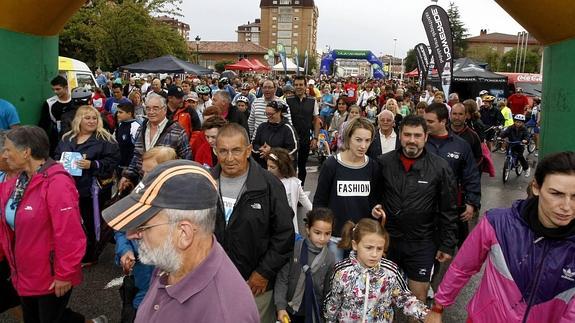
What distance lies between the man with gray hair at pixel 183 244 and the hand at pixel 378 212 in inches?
96.1

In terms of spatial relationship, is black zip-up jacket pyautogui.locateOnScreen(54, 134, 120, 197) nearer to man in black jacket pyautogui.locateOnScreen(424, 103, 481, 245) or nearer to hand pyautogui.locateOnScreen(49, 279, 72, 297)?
hand pyautogui.locateOnScreen(49, 279, 72, 297)

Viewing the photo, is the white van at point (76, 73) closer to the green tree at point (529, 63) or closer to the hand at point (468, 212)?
the hand at point (468, 212)

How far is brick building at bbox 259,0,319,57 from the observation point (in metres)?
142

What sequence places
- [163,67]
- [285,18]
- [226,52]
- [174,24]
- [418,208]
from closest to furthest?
[418,208]
[163,67]
[174,24]
[226,52]
[285,18]

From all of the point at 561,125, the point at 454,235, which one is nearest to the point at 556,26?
the point at 561,125

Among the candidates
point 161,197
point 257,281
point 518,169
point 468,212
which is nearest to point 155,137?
point 257,281

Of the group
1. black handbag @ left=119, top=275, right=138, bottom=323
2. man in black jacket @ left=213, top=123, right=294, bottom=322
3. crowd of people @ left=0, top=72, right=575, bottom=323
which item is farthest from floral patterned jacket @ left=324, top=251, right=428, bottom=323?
black handbag @ left=119, top=275, right=138, bottom=323

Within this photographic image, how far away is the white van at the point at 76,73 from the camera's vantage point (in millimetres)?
14750

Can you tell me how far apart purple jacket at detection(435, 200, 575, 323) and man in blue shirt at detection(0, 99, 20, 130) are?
4.85 metres

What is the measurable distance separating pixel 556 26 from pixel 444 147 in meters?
1.50

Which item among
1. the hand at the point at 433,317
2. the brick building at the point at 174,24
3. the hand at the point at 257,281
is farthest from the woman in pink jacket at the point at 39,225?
the brick building at the point at 174,24

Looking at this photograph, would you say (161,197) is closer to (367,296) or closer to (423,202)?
(367,296)

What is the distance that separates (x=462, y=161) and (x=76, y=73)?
1357 centimetres

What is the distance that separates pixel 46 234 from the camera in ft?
11.0
